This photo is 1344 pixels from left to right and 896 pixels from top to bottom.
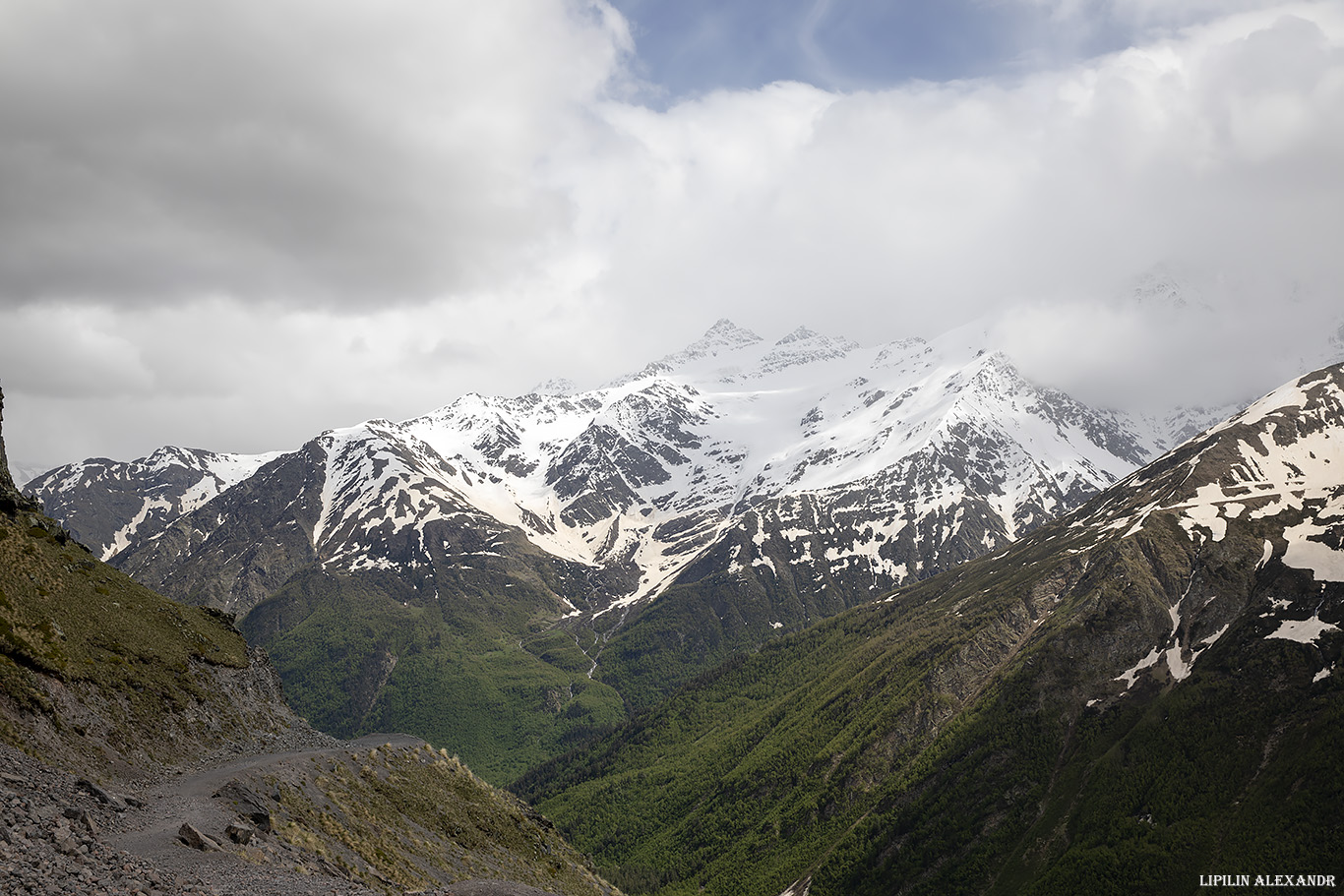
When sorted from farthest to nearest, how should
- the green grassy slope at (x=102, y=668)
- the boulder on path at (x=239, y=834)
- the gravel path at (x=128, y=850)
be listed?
the green grassy slope at (x=102, y=668) < the boulder on path at (x=239, y=834) < the gravel path at (x=128, y=850)

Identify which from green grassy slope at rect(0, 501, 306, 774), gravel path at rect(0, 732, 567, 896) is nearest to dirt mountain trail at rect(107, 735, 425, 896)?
gravel path at rect(0, 732, 567, 896)

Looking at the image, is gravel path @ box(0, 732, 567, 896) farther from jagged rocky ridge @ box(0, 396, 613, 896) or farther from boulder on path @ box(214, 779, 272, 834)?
boulder on path @ box(214, 779, 272, 834)

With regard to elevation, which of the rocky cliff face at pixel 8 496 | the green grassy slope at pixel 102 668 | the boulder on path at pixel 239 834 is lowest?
the boulder on path at pixel 239 834

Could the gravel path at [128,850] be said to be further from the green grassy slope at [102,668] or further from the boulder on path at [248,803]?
the green grassy slope at [102,668]

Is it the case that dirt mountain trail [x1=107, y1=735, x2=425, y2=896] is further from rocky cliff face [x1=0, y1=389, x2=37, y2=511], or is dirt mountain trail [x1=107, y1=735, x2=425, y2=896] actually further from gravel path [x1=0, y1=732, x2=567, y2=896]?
rocky cliff face [x1=0, y1=389, x2=37, y2=511]

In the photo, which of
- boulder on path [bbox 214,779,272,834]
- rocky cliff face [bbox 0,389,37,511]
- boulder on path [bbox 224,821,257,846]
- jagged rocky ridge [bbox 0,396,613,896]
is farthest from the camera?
rocky cliff face [bbox 0,389,37,511]

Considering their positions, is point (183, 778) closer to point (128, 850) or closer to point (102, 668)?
Result: point (102, 668)

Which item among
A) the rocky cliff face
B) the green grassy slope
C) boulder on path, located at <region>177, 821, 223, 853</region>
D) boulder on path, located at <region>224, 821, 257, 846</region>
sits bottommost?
boulder on path, located at <region>224, 821, 257, 846</region>

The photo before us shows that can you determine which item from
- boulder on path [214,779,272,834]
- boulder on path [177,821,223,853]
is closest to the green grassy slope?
boulder on path [214,779,272,834]

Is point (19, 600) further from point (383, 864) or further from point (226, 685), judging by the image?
point (383, 864)

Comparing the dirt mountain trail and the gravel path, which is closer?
the gravel path

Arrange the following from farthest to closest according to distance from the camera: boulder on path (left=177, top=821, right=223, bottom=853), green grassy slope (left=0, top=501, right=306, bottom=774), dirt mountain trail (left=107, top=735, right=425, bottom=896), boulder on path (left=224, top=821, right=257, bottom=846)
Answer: green grassy slope (left=0, top=501, right=306, bottom=774) < boulder on path (left=224, top=821, right=257, bottom=846) < boulder on path (left=177, top=821, right=223, bottom=853) < dirt mountain trail (left=107, top=735, right=425, bottom=896)

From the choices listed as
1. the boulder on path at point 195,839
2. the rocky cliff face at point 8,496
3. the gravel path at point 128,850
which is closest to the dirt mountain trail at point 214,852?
the gravel path at point 128,850

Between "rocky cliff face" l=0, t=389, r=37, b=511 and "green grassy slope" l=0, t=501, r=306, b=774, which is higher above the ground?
"rocky cliff face" l=0, t=389, r=37, b=511
